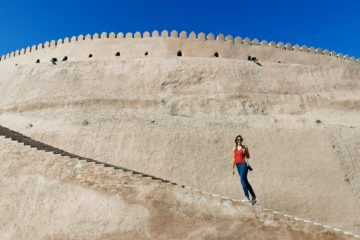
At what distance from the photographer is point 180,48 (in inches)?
759

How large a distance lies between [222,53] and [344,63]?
5814 mm

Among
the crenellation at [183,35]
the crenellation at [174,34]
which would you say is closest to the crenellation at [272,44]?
the crenellation at [183,35]

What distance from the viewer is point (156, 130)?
1527 cm

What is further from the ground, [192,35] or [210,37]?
[192,35]

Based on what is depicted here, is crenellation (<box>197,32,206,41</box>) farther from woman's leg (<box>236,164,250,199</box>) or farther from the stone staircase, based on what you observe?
woman's leg (<box>236,164,250,199</box>)

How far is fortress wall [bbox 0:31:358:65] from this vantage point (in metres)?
19.3

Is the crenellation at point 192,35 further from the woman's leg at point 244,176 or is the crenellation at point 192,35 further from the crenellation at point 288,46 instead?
the woman's leg at point 244,176

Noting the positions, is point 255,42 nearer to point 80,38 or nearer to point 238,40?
point 238,40

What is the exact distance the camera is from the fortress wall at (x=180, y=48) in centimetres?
1928

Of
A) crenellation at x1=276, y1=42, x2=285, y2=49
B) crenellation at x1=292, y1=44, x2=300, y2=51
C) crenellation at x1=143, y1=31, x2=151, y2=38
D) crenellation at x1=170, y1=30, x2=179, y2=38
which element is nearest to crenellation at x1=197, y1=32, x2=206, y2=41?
crenellation at x1=170, y1=30, x2=179, y2=38

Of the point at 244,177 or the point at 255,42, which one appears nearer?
the point at 244,177

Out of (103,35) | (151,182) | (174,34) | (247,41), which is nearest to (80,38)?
(103,35)

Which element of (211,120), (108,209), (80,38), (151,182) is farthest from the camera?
(80,38)

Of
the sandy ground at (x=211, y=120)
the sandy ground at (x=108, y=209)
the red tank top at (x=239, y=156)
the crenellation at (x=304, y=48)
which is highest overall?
the crenellation at (x=304, y=48)
